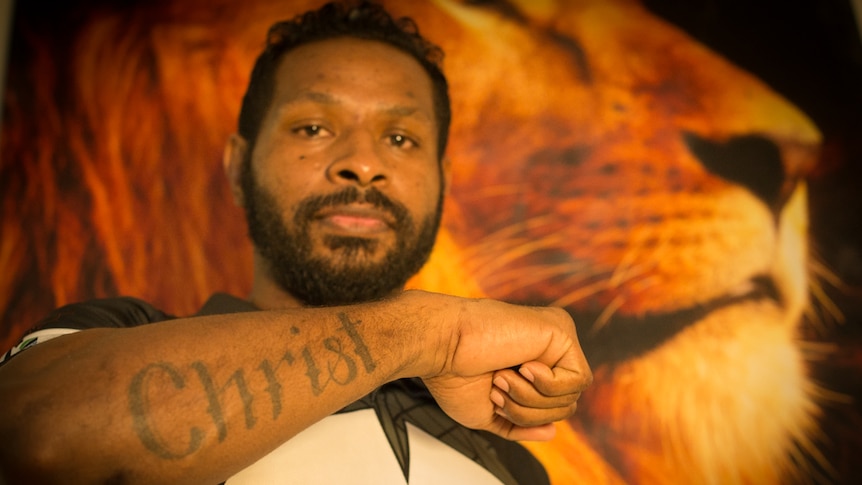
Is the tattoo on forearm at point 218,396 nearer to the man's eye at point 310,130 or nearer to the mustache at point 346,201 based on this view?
the mustache at point 346,201

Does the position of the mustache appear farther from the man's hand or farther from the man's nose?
the man's hand

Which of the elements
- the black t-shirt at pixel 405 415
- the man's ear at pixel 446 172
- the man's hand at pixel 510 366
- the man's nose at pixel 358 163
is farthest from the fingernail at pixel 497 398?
the man's ear at pixel 446 172

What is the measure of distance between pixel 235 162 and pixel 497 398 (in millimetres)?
617

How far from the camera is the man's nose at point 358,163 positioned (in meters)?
0.73

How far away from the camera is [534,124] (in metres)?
0.95

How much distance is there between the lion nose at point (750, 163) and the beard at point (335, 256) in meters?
0.57

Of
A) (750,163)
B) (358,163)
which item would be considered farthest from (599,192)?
(358,163)

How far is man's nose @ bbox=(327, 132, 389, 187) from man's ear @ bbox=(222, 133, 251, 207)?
0.22 metres

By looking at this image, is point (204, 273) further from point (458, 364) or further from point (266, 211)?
point (458, 364)

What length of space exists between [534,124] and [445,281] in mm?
355

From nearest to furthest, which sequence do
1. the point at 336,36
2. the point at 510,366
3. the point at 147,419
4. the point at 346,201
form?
the point at 147,419
the point at 510,366
the point at 346,201
the point at 336,36

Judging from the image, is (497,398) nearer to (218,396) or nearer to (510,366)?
(510,366)

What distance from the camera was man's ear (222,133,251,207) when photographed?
868mm

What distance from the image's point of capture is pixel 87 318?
55 cm
